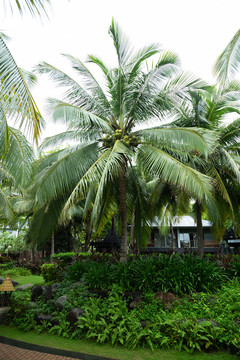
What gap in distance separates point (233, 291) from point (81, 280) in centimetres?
442

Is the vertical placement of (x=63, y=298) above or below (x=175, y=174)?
below

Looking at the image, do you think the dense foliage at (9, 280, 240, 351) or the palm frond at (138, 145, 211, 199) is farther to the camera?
the palm frond at (138, 145, 211, 199)

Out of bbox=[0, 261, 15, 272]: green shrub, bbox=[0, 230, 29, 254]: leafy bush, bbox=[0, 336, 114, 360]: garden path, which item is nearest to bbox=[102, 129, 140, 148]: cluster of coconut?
bbox=[0, 336, 114, 360]: garden path

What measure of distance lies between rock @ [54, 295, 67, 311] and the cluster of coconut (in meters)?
5.08

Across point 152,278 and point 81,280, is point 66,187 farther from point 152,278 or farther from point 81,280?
point 152,278

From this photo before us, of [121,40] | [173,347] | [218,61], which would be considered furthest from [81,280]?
[121,40]

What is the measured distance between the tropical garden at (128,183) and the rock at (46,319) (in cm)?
5

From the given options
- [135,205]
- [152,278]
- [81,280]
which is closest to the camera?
[152,278]

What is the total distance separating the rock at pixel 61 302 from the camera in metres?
7.51

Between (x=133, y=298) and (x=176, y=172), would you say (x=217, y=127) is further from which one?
(x=133, y=298)

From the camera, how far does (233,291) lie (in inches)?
264

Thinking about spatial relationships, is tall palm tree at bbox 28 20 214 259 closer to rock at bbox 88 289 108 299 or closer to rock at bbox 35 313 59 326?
rock at bbox 88 289 108 299

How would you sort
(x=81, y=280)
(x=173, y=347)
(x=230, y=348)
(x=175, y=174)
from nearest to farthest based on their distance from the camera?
(x=230, y=348) < (x=173, y=347) < (x=175, y=174) < (x=81, y=280)

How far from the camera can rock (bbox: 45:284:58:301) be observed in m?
8.55
